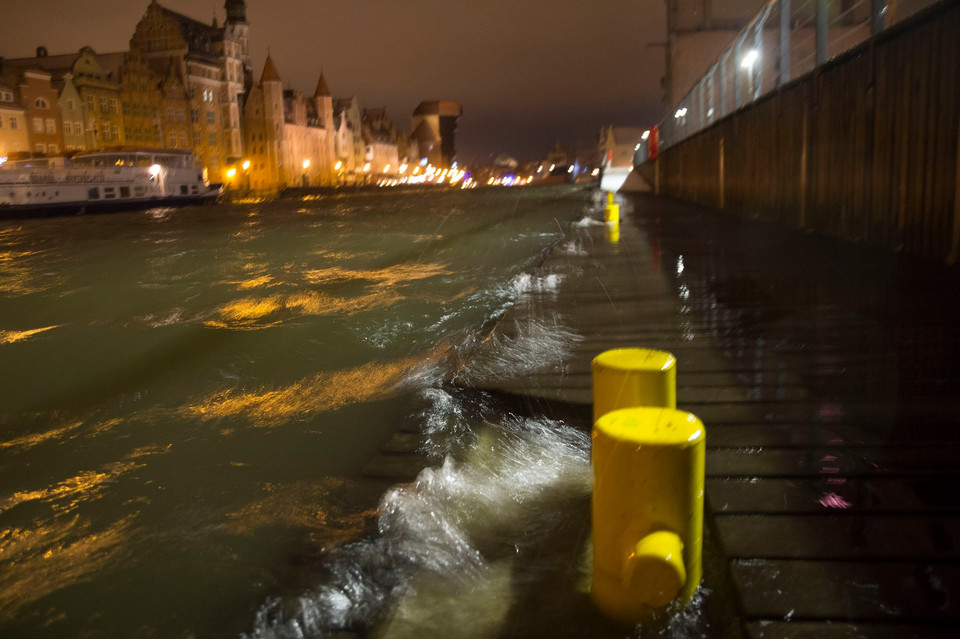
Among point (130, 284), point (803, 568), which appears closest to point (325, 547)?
point (803, 568)

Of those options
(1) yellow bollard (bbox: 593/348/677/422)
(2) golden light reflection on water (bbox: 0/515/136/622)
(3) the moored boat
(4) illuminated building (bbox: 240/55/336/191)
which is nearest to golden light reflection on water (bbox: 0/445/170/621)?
(2) golden light reflection on water (bbox: 0/515/136/622)

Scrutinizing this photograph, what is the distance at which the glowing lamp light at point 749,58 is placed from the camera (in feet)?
47.4

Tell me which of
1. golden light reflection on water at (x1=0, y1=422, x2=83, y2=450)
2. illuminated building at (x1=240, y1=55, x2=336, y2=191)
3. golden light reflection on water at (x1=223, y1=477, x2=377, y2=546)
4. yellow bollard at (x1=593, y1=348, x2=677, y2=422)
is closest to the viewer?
yellow bollard at (x1=593, y1=348, x2=677, y2=422)

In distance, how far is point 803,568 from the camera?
97.7 inches

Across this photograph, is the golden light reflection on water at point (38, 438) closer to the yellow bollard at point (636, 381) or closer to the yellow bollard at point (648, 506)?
the yellow bollard at point (636, 381)

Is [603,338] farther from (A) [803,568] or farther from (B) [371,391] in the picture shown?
(A) [803,568]

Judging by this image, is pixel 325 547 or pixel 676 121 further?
pixel 676 121

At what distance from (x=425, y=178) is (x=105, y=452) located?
173295mm

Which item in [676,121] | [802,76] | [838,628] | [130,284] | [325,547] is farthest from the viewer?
[676,121]

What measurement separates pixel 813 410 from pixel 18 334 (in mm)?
12804

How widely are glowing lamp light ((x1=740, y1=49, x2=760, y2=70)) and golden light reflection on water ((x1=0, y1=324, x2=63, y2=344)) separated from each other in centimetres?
1535

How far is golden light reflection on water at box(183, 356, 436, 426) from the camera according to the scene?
261 inches

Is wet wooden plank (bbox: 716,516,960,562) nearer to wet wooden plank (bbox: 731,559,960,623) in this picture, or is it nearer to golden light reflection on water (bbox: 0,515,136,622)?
wet wooden plank (bbox: 731,559,960,623)

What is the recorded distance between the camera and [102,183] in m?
45.4
